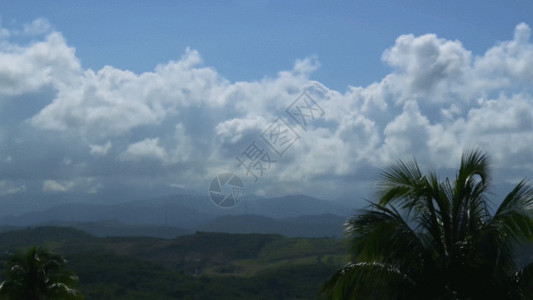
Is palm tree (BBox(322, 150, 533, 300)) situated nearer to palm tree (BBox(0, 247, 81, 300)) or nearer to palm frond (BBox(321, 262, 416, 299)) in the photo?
palm frond (BBox(321, 262, 416, 299))

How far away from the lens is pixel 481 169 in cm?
1467

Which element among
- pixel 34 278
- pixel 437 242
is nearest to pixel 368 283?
pixel 437 242

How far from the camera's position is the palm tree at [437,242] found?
13594 millimetres

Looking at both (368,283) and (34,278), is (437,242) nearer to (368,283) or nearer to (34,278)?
(368,283)

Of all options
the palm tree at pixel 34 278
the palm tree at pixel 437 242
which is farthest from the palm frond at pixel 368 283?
the palm tree at pixel 34 278

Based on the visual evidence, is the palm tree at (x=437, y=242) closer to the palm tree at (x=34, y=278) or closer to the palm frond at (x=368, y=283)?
the palm frond at (x=368, y=283)

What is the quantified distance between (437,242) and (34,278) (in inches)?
1126

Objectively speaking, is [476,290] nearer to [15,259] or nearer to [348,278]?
[348,278]

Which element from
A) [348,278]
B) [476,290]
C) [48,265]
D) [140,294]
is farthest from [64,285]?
[140,294]

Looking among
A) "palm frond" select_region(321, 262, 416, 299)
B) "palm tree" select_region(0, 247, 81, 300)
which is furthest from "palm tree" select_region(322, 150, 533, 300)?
"palm tree" select_region(0, 247, 81, 300)

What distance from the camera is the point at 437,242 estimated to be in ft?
46.9

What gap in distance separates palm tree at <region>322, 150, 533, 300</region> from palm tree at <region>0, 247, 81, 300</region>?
26.0 m

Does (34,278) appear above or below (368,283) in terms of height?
below

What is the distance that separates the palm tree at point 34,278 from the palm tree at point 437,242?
2604 cm
